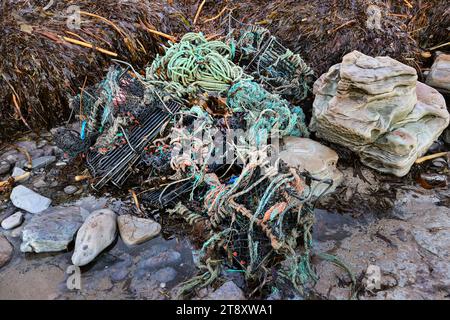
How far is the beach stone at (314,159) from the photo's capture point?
10.3 ft

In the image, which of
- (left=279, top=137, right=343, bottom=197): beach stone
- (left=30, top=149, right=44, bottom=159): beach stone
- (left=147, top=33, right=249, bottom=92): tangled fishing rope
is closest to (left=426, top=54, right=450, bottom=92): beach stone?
(left=279, top=137, right=343, bottom=197): beach stone

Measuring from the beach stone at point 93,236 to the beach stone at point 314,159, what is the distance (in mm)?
1559

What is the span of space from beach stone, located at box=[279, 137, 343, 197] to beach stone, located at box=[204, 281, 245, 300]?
1.11 meters

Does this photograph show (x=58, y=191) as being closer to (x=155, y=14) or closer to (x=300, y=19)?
(x=155, y=14)

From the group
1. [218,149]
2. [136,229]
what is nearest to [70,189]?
[136,229]

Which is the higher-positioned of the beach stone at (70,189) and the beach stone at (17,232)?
the beach stone at (70,189)

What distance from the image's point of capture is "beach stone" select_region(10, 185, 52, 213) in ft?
10.4

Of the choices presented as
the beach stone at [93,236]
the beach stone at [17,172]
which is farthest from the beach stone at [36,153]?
the beach stone at [93,236]

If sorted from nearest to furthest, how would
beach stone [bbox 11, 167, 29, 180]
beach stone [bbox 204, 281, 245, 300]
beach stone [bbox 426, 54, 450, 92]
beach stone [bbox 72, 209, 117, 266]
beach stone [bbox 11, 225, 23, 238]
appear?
beach stone [bbox 204, 281, 245, 300]
beach stone [bbox 72, 209, 117, 266]
beach stone [bbox 11, 225, 23, 238]
beach stone [bbox 11, 167, 29, 180]
beach stone [bbox 426, 54, 450, 92]

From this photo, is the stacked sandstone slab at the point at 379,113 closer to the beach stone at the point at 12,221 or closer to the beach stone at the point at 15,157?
the beach stone at the point at 12,221

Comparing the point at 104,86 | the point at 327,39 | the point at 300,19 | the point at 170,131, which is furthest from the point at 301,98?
the point at 104,86

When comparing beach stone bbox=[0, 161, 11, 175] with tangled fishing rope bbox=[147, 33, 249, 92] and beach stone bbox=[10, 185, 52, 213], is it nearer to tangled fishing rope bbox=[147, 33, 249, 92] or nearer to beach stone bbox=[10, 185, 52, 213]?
beach stone bbox=[10, 185, 52, 213]

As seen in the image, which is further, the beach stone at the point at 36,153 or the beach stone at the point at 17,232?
the beach stone at the point at 36,153

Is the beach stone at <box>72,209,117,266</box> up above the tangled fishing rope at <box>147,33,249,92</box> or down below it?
below
